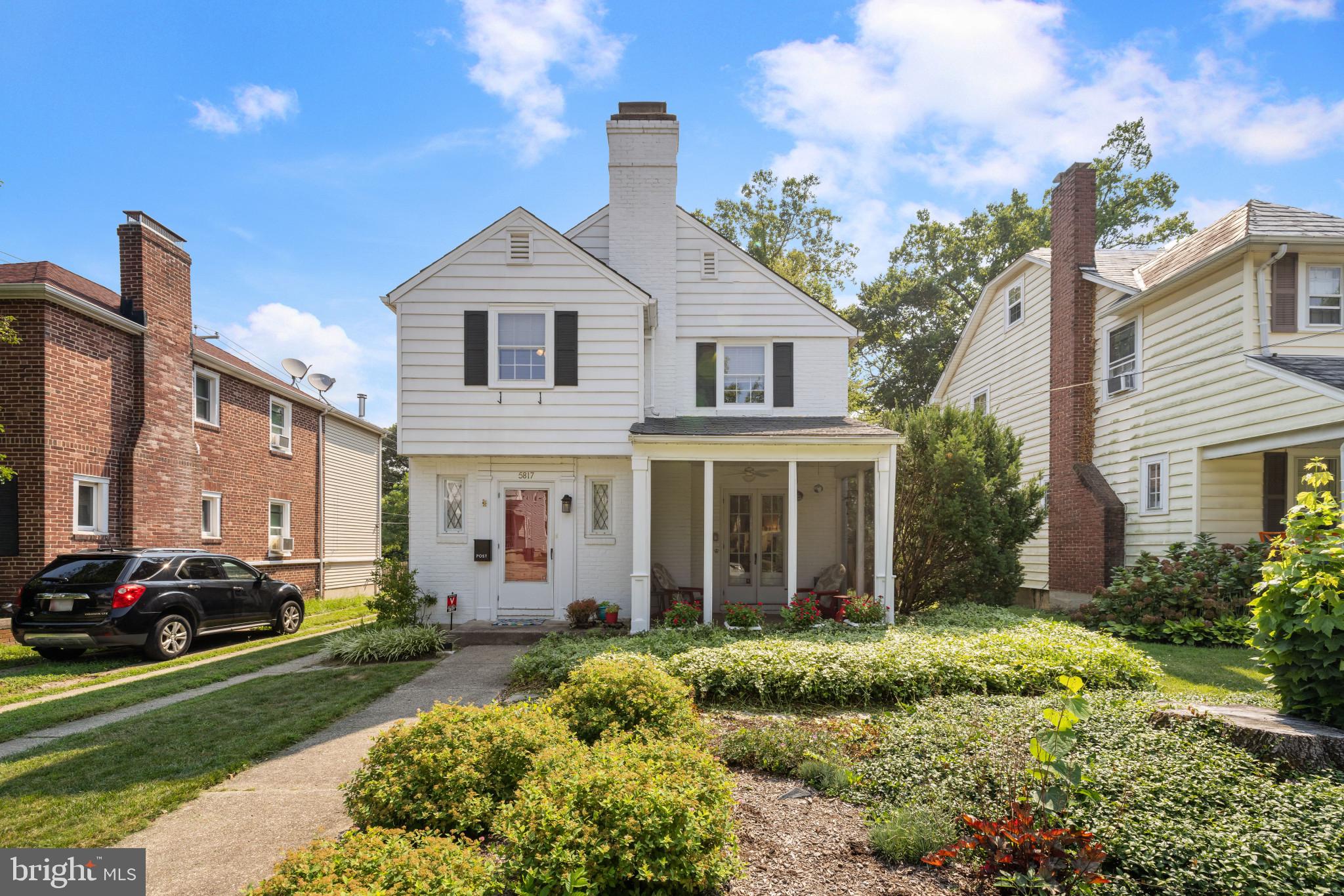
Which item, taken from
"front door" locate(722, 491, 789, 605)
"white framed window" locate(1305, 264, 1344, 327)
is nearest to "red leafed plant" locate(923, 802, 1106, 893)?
"front door" locate(722, 491, 789, 605)

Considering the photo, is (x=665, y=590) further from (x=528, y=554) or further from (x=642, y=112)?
(x=642, y=112)

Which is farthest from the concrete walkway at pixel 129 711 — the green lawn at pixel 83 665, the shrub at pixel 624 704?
the shrub at pixel 624 704

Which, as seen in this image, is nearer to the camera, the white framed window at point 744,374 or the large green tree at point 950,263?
the white framed window at point 744,374

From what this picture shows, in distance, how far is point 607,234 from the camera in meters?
13.2

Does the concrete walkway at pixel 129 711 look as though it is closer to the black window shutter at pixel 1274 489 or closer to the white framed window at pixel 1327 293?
the black window shutter at pixel 1274 489

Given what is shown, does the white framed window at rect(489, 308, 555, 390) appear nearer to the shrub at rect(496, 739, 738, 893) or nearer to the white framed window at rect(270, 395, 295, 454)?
the shrub at rect(496, 739, 738, 893)

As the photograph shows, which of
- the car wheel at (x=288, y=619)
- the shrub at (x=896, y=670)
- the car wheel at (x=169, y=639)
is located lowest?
the car wheel at (x=288, y=619)

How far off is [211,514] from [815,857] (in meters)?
15.8

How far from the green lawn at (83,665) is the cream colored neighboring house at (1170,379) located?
15.9 metres

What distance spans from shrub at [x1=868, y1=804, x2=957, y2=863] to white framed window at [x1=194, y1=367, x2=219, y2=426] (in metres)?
16.1

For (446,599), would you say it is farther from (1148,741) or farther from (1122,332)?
(1122,332)

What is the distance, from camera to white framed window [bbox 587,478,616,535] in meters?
11.8

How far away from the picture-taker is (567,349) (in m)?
11.4

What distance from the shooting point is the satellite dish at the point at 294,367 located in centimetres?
1859
